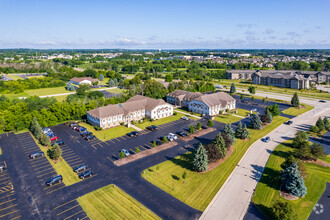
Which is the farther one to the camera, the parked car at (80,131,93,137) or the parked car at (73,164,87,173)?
the parked car at (80,131,93,137)

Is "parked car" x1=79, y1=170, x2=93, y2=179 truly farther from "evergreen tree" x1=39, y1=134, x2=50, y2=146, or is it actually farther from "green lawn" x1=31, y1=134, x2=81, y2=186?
"evergreen tree" x1=39, y1=134, x2=50, y2=146

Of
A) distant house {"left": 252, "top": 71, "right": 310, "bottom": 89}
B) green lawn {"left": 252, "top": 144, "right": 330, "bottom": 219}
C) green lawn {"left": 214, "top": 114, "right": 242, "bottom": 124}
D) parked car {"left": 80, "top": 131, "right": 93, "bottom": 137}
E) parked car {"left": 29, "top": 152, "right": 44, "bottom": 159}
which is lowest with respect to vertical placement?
A: green lawn {"left": 252, "top": 144, "right": 330, "bottom": 219}

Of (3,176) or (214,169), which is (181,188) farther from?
(3,176)

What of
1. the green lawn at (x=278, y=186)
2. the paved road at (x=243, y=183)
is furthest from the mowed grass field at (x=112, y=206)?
the green lawn at (x=278, y=186)

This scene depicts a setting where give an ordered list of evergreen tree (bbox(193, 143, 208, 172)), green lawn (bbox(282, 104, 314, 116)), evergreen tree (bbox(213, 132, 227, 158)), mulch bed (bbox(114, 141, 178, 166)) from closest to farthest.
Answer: evergreen tree (bbox(193, 143, 208, 172))
mulch bed (bbox(114, 141, 178, 166))
evergreen tree (bbox(213, 132, 227, 158))
green lawn (bbox(282, 104, 314, 116))

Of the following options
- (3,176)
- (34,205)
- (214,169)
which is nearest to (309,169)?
(214,169)

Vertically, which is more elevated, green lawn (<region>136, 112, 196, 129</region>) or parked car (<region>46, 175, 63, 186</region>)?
green lawn (<region>136, 112, 196, 129</region>)

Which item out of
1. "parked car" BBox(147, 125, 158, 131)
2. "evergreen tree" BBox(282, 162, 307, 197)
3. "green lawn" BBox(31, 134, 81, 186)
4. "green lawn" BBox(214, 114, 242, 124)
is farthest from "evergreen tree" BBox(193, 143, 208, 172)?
"green lawn" BBox(214, 114, 242, 124)
